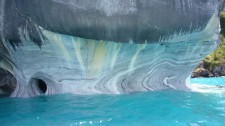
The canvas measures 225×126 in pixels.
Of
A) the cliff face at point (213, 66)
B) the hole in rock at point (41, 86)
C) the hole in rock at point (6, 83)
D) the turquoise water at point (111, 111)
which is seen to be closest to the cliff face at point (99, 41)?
the hole in rock at point (41, 86)

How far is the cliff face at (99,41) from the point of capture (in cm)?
928

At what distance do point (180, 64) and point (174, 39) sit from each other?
44.8 inches

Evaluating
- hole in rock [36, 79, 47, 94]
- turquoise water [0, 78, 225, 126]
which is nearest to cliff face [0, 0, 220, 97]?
hole in rock [36, 79, 47, 94]

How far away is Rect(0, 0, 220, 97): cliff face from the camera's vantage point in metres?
9.28

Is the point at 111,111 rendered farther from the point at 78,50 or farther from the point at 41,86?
the point at 41,86

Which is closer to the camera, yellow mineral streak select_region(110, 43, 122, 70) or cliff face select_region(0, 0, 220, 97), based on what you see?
cliff face select_region(0, 0, 220, 97)

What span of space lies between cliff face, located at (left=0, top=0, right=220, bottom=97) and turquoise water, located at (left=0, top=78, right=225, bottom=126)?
0.78 m

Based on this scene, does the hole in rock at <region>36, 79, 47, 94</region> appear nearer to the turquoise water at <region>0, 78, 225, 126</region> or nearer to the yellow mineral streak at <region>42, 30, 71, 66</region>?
the turquoise water at <region>0, 78, 225, 126</region>

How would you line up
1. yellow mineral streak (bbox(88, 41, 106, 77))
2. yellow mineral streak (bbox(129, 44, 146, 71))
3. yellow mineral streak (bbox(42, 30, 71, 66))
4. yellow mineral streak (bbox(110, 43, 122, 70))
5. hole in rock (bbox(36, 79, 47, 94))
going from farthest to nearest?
hole in rock (bbox(36, 79, 47, 94)) < yellow mineral streak (bbox(129, 44, 146, 71)) < yellow mineral streak (bbox(110, 43, 122, 70)) < yellow mineral streak (bbox(88, 41, 106, 77)) < yellow mineral streak (bbox(42, 30, 71, 66))

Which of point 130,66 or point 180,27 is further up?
point 180,27

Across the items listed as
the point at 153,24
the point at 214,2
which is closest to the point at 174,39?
the point at 153,24

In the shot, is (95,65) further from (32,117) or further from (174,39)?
(32,117)

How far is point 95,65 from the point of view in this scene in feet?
33.3

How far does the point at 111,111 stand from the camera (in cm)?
723
